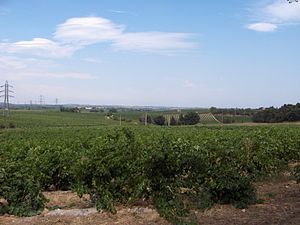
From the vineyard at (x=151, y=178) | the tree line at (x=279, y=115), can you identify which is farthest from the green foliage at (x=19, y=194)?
the tree line at (x=279, y=115)

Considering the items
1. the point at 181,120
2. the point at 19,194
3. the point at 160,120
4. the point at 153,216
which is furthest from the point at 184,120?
the point at 153,216

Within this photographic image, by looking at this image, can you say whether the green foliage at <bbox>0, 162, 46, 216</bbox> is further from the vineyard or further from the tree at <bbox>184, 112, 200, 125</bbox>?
the tree at <bbox>184, 112, 200, 125</bbox>

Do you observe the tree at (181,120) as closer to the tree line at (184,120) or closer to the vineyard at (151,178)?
the tree line at (184,120)

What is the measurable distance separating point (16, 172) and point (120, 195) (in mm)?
1934

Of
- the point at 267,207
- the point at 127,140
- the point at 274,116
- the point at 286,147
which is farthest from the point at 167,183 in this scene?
the point at 274,116

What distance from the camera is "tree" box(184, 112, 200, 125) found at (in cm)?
7325

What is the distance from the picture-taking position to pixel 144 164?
293 inches

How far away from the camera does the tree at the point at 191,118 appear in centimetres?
7325

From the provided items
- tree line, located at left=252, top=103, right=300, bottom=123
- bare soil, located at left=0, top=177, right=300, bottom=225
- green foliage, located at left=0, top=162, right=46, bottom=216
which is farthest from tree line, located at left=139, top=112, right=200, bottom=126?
green foliage, located at left=0, top=162, right=46, bottom=216

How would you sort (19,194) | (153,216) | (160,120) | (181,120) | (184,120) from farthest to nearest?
(160,120) < (184,120) < (181,120) < (19,194) < (153,216)

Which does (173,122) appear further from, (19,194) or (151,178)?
(151,178)

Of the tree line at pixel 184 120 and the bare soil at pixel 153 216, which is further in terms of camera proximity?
the tree line at pixel 184 120

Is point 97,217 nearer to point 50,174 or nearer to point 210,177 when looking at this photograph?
point 210,177

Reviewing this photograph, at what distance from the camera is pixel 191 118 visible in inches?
2921
